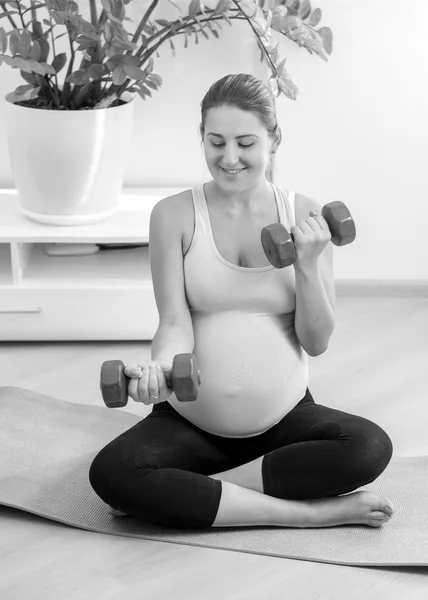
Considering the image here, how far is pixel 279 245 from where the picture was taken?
5.05 feet

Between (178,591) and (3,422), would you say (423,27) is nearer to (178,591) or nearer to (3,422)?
(3,422)

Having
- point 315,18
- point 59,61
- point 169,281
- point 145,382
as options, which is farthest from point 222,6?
point 145,382

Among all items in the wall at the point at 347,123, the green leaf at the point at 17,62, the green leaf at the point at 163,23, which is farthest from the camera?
the wall at the point at 347,123

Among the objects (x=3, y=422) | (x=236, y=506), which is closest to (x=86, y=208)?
(x=3, y=422)

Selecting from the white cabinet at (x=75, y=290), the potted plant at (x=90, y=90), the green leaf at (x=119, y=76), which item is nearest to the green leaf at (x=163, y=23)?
the potted plant at (x=90, y=90)

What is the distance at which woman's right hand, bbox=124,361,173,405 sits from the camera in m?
1.50

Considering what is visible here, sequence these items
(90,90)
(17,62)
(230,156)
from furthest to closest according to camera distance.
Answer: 1. (90,90)
2. (17,62)
3. (230,156)

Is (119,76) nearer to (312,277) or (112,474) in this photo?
(312,277)

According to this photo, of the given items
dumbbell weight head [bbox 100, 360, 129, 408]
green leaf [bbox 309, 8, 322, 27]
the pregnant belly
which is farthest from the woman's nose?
green leaf [bbox 309, 8, 322, 27]

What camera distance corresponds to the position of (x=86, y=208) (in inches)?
95.2

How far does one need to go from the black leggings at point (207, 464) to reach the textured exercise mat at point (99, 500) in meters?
0.06

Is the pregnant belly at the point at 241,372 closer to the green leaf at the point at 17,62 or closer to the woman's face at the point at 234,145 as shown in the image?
the woman's face at the point at 234,145

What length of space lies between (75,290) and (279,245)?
3.23 ft

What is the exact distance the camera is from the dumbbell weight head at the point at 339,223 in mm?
1600
